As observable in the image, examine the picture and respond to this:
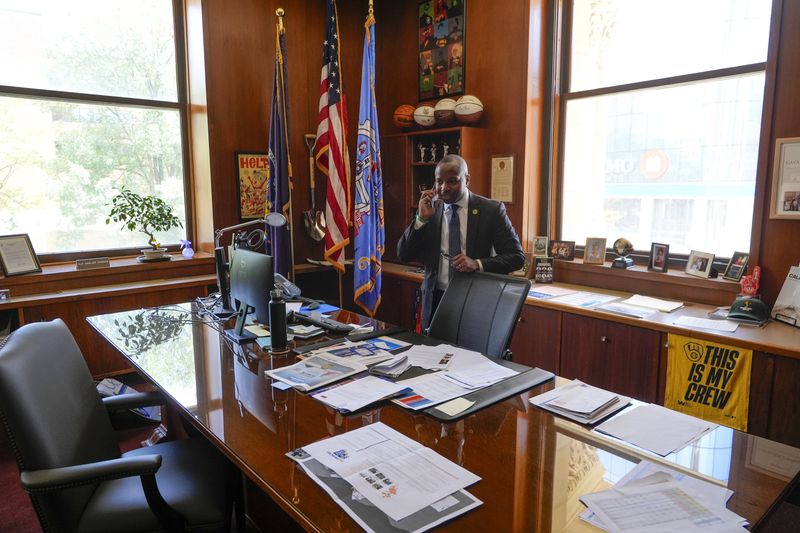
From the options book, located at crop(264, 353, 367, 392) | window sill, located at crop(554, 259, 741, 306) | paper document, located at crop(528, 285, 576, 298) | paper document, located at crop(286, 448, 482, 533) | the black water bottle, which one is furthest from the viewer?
paper document, located at crop(528, 285, 576, 298)

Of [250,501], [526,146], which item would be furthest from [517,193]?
[250,501]

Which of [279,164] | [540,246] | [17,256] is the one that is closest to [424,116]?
[279,164]

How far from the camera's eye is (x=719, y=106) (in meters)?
3.12

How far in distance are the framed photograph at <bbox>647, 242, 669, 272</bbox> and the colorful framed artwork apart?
1878 mm

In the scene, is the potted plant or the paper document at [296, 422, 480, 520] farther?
the potted plant

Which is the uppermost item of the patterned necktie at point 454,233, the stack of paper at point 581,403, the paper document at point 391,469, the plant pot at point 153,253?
the patterned necktie at point 454,233

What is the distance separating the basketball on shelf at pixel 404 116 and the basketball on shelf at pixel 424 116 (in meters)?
0.15

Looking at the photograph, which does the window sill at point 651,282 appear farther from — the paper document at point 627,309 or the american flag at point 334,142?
the american flag at point 334,142

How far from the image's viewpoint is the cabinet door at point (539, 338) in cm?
321

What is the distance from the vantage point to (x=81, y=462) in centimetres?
155

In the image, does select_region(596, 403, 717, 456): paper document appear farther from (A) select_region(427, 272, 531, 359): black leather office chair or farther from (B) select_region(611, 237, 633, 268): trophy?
(B) select_region(611, 237, 633, 268): trophy

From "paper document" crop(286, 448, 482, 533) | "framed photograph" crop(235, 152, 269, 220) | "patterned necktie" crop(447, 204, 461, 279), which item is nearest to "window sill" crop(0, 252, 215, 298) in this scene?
"framed photograph" crop(235, 152, 269, 220)

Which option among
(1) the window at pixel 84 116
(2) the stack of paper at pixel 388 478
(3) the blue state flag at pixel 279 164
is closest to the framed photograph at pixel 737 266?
(2) the stack of paper at pixel 388 478

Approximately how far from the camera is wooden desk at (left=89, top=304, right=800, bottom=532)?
Result: 1.09 meters
